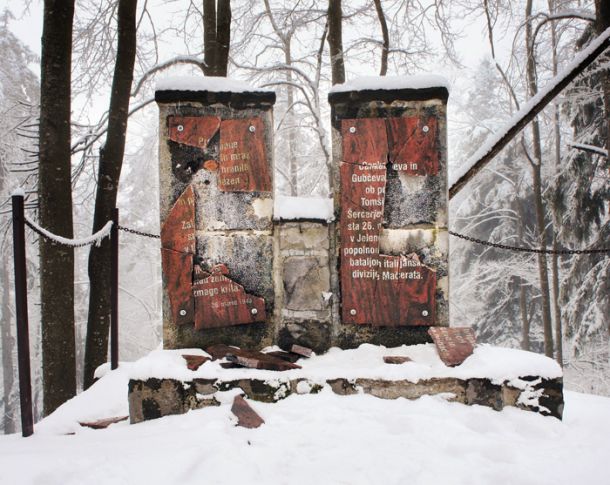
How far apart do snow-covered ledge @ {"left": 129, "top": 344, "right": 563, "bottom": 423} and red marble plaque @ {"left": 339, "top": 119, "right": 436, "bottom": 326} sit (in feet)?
2.08

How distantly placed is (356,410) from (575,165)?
7.47m

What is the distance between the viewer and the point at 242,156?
355cm

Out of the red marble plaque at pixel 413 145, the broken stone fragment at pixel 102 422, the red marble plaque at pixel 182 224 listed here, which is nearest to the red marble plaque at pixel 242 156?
the red marble plaque at pixel 182 224

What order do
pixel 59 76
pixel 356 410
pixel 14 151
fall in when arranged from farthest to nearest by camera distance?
pixel 14 151 < pixel 59 76 < pixel 356 410

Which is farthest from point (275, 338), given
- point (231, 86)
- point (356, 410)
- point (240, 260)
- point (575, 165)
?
point (575, 165)

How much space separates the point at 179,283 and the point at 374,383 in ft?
5.77

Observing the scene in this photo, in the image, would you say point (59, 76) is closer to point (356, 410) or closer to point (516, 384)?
point (356, 410)

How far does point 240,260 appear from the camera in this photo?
11.7 feet

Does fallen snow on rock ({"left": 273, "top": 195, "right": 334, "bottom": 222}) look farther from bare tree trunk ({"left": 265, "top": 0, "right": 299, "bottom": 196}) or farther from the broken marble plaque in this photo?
bare tree trunk ({"left": 265, "top": 0, "right": 299, "bottom": 196})

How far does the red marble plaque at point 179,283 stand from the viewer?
3492mm

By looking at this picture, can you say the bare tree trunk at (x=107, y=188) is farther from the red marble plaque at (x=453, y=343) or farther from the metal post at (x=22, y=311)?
the red marble plaque at (x=453, y=343)

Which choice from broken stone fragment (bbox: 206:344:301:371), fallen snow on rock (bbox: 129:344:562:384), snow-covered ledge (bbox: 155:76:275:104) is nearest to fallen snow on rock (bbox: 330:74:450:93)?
snow-covered ledge (bbox: 155:76:275:104)

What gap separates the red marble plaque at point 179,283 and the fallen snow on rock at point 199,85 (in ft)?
4.43

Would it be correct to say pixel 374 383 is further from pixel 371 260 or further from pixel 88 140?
pixel 88 140
